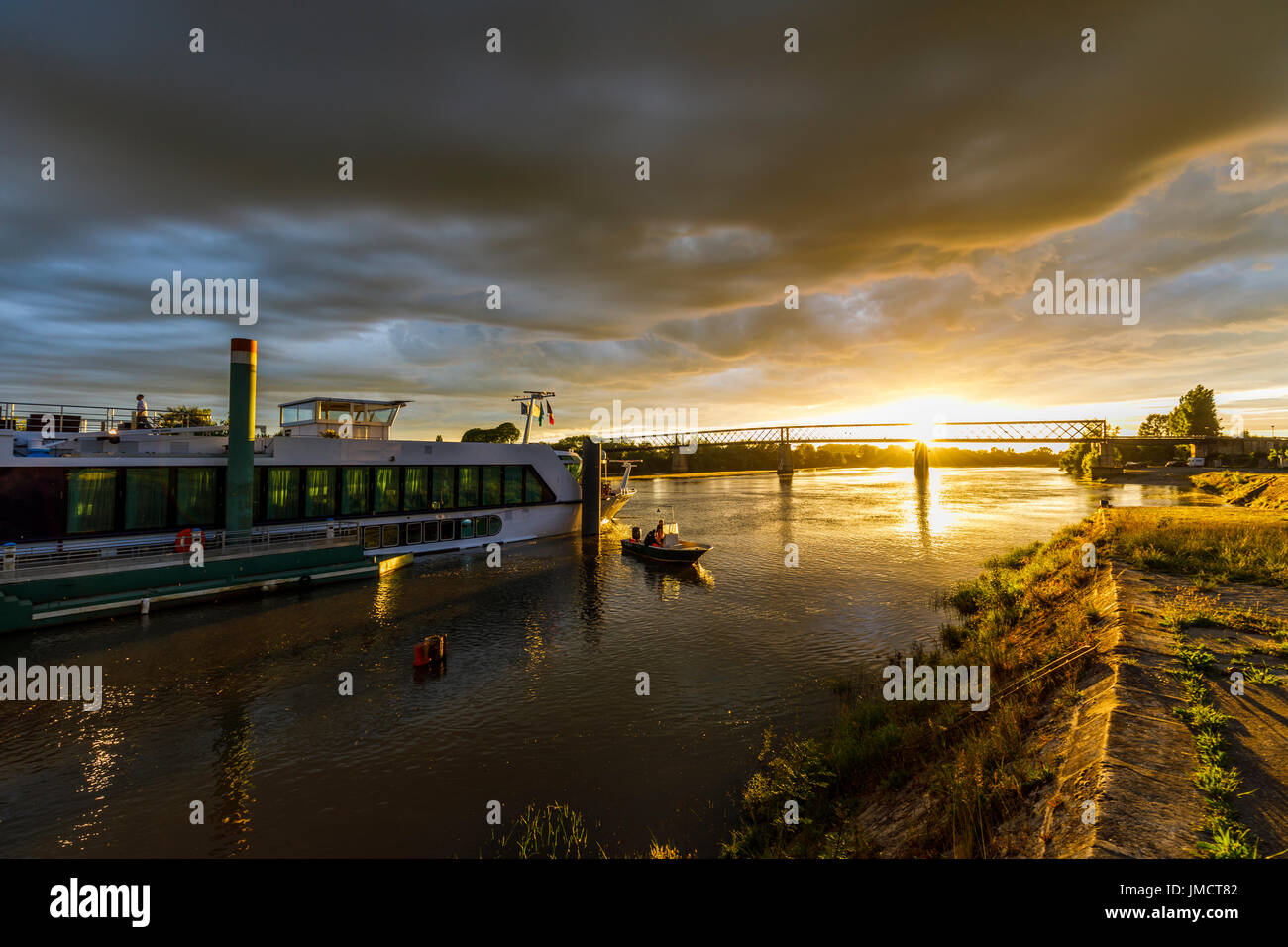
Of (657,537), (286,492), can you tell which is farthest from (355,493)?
(657,537)

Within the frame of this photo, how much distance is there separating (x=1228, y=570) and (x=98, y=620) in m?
49.3

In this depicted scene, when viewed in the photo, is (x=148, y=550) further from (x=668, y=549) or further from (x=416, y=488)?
(x=668, y=549)

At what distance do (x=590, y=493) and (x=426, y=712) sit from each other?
39.3 meters

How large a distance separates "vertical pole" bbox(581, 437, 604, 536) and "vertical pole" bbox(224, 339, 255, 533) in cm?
2953

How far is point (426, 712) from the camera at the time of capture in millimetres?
17484

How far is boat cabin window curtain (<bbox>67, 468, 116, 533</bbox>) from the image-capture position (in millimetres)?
26594

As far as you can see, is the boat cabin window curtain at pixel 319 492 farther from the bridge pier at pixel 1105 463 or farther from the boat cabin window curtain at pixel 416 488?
the bridge pier at pixel 1105 463

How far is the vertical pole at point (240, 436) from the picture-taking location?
3034 centimetres

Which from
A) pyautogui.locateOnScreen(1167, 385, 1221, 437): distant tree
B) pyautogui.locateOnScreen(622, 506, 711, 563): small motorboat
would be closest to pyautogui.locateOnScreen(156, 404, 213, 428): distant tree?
pyautogui.locateOnScreen(622, 506, 711, 563): small motorboat

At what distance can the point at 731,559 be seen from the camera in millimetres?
45156

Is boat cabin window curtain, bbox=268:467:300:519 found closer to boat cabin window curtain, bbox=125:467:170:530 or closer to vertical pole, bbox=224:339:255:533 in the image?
vertical pole, bbox=224:339:255:533

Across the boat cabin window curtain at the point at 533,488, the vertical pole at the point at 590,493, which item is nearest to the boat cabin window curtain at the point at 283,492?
the boat cabin window curtain at the point at 533,488
